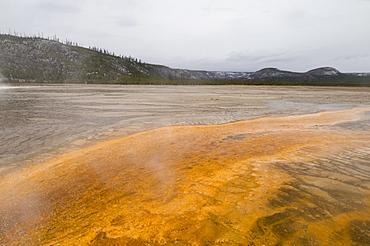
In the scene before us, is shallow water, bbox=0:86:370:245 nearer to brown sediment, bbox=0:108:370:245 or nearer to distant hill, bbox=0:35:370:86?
brown sediment, bbox=0:108:370:245

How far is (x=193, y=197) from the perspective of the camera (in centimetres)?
355

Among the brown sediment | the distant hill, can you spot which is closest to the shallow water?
the brown sediment

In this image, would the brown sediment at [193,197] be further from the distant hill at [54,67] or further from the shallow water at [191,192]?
the distant hill at [54,67]

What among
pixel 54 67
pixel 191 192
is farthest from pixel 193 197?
pixel 54 67

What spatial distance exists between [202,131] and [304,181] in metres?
4.85

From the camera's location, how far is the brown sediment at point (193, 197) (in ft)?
8.68

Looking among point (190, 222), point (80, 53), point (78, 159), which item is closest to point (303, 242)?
point (190, 222)

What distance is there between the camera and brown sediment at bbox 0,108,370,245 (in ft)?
8.68

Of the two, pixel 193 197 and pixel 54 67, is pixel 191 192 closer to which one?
pixel 193 197

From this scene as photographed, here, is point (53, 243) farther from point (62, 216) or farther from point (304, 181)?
point (304, 181)

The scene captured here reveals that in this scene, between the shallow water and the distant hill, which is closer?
the shallow water

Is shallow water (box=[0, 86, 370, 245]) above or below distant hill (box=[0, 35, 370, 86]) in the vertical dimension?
below

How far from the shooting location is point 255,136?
25.5 feet

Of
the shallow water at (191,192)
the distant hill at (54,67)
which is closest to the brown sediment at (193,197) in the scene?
the shallow water at (191,192)
